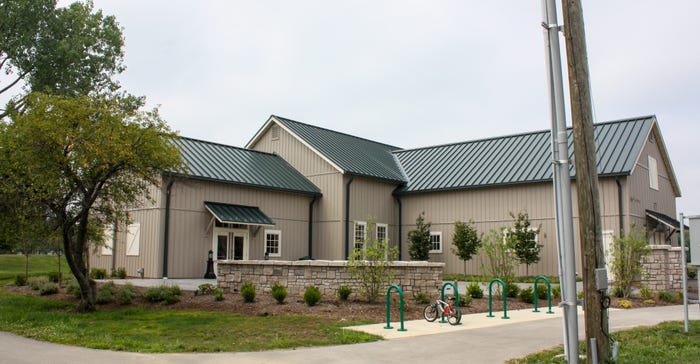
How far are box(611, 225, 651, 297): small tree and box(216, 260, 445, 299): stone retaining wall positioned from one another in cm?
574

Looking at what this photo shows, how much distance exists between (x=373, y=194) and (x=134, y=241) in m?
11.4

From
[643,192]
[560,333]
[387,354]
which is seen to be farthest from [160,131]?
[643,192]

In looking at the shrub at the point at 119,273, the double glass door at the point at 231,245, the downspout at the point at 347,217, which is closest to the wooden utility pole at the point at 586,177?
the double glass door at the point at 231,245

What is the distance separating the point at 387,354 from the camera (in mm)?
9008

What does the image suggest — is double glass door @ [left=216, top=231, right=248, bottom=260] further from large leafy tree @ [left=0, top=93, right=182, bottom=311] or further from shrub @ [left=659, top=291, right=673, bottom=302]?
shrub @ [left=659, top=291, right=673, bottom=302]

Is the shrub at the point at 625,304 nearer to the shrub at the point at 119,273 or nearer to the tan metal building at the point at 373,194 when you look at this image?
the tan metal building at the point at 373,194

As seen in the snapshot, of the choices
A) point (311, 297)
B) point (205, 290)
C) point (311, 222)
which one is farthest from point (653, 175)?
point (205, 290)

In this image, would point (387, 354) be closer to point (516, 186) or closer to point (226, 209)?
point (226, 209)

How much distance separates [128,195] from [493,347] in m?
9.79

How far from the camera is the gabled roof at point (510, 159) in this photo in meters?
25.5

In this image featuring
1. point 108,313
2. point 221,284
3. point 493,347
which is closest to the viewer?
point 493,347

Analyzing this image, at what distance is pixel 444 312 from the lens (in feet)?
40.7

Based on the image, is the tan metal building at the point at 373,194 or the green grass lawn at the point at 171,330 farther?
the tan metal building at the point at 373,194

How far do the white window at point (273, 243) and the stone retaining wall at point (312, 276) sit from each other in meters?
8.70
